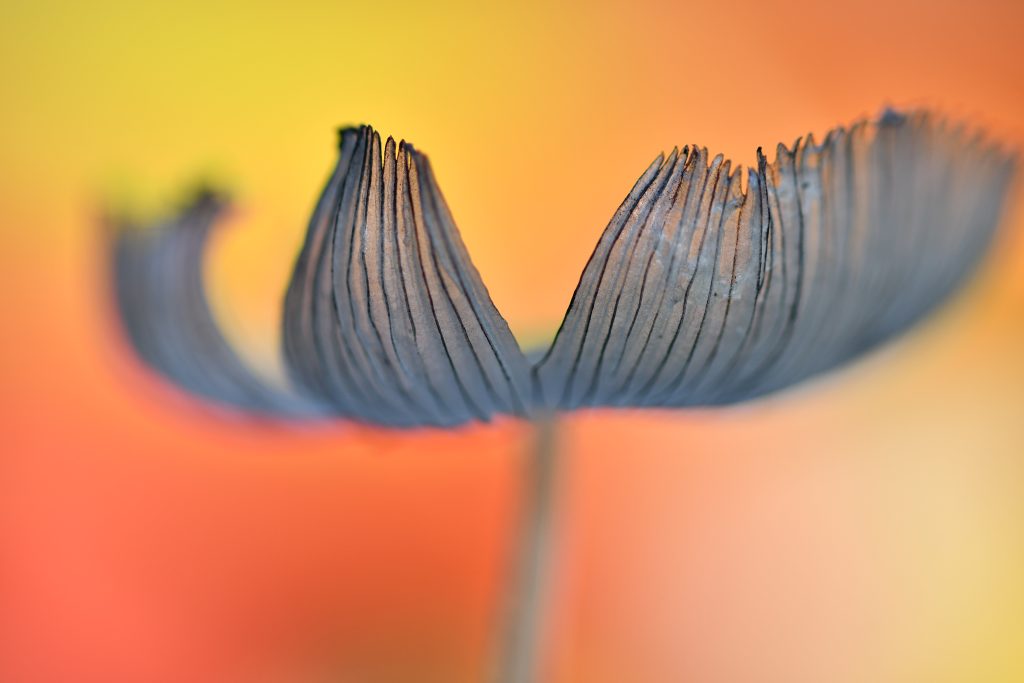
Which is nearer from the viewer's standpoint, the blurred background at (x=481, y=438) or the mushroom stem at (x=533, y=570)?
the mushroom stem at (x=533, y=570)

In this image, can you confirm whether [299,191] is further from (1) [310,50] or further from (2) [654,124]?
Answer: (2) [654,124]

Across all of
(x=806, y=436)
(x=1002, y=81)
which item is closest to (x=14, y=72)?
(x=806, y=436)

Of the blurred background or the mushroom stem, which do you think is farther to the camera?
the blurred background

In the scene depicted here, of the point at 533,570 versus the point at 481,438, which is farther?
the point at 481,438
